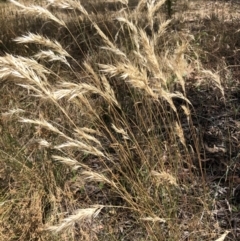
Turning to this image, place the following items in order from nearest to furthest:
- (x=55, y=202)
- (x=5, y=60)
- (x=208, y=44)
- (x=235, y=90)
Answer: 1. (x=5, y=60)
2. (x=55, y=202)
3. (x=235, y=90)
4. (x=208, y=44)

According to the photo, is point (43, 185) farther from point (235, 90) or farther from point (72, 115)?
point (235, 90)

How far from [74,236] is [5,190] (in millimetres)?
516

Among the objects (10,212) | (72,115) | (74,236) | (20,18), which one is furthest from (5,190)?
(20,18)

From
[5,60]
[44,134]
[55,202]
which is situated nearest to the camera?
[5,60]

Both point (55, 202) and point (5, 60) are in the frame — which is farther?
point (55, 202)

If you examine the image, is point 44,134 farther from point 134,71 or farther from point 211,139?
point 134,71

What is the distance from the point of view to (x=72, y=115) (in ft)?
9.01

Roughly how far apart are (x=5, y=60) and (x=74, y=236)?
102 cm

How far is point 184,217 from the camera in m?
1.92

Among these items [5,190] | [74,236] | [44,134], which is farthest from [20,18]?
[74,236]

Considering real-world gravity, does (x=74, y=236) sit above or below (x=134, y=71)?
below

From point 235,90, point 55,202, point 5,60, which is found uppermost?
point 5,60

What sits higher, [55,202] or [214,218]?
[55,202]

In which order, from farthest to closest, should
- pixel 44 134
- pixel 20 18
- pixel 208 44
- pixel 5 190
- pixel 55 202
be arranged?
1. pixel 20 18
2. pixel 208 44
3. pixel 44 134
4. pixel 5 190
5. pixel 55 202
